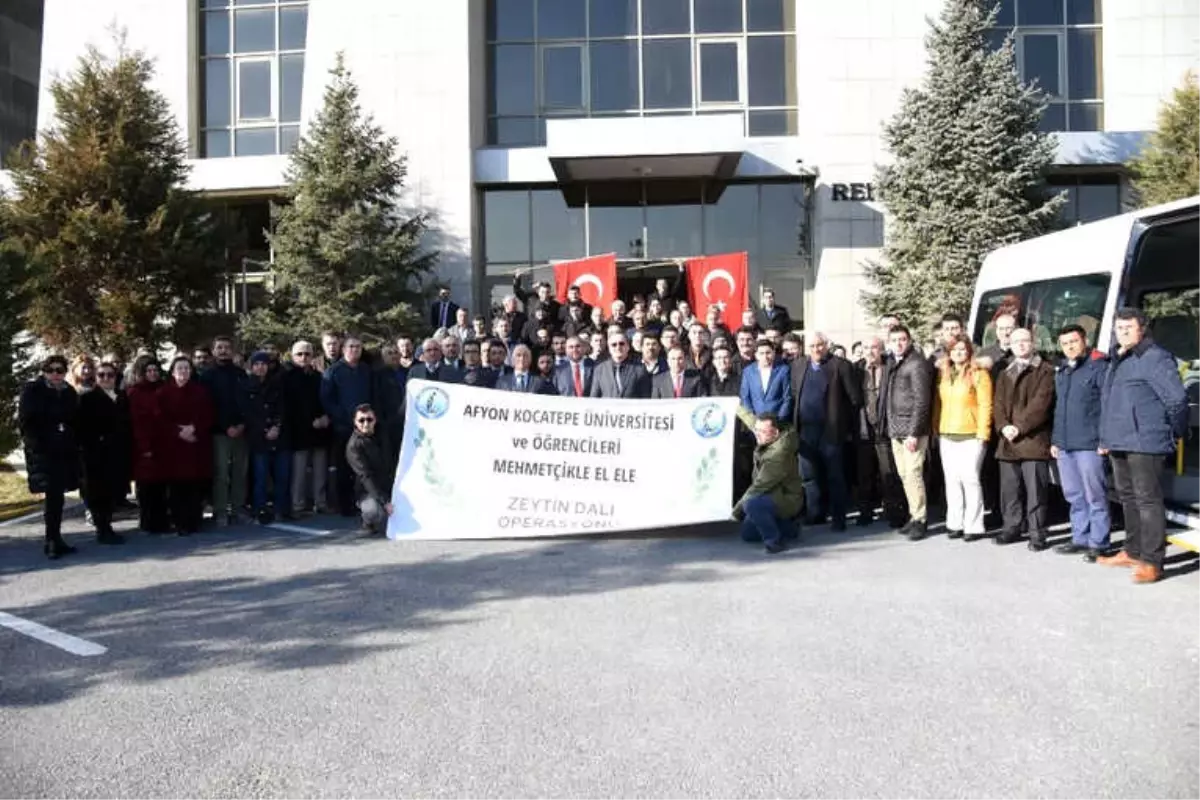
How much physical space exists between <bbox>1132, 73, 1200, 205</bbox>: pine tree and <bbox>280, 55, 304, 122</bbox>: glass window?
1896 cm

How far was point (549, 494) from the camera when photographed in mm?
8227

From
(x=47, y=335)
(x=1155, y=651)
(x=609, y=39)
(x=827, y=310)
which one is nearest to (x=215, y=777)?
(x=1155, y=651)

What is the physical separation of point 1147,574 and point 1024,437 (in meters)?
1.66

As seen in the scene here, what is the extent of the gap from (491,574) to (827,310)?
49.6 ft

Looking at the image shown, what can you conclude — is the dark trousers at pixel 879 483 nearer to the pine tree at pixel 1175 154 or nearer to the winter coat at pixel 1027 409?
the winter coat at pixel 1027 409

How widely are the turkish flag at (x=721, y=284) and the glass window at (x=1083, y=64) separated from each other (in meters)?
11.2

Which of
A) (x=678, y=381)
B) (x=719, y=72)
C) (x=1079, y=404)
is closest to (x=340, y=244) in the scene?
(x=719, y=72)

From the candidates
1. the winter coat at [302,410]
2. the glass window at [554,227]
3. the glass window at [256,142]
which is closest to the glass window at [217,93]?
the glass window at [256,142]

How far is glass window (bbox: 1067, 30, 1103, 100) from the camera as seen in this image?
20812mm

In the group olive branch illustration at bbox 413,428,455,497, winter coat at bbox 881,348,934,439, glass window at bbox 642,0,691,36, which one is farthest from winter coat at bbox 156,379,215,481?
glass window at bbox 642,0,691,36

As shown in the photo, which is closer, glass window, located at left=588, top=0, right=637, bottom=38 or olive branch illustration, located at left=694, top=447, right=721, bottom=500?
olive branch illustration, located at left=694, top=447, right=721, bottom=500

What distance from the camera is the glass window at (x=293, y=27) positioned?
22234mm

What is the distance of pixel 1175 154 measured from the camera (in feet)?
59.7

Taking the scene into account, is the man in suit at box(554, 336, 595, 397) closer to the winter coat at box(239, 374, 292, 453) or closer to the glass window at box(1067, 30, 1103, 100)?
the winter coat at box(239, 374, 292, 453)
